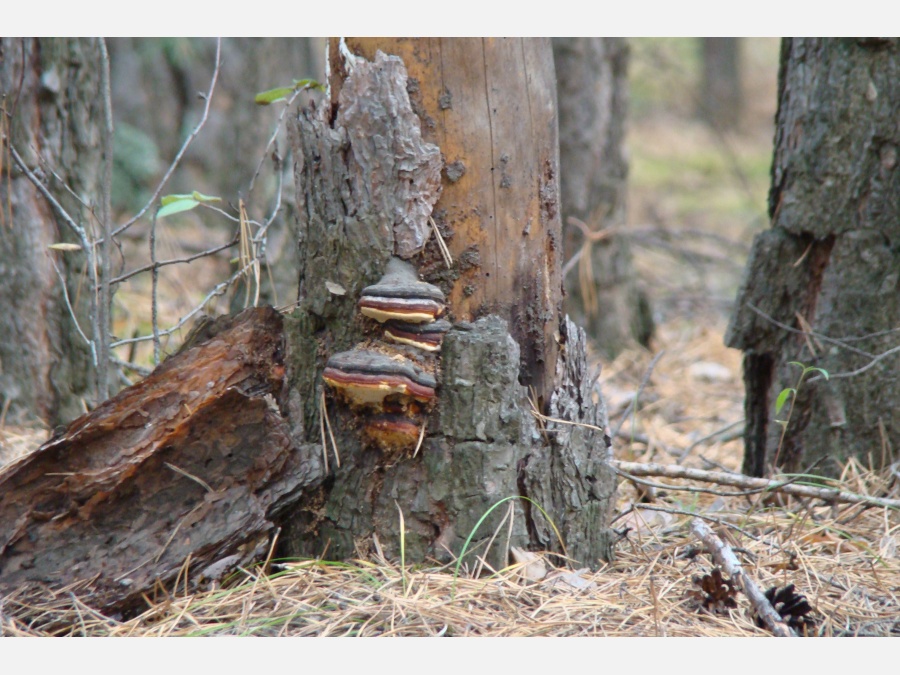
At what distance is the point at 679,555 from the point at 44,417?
2662 millimetres

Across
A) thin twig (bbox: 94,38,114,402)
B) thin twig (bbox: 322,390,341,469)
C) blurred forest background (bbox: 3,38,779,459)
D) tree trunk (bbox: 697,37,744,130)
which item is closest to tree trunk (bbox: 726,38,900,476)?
blurred forest background (bbox: 3,38,779,459)

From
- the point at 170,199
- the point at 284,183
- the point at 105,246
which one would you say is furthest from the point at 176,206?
the point at 284,183

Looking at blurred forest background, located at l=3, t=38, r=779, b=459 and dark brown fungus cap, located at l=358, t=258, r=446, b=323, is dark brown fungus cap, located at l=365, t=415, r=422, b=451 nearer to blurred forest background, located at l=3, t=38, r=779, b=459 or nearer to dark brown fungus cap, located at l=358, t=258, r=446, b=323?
dark brown fungus cap, located at l=358, t=258, r=446, b=323

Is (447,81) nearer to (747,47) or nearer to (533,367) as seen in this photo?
(533,367)

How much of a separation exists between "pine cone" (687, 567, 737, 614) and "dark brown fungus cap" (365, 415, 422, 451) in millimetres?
799

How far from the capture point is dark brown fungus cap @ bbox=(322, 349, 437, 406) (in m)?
1.79

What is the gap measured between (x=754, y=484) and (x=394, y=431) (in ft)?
4.03

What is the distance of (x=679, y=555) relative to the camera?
217 cm

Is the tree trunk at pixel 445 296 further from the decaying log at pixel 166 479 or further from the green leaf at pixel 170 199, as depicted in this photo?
the green leaf at pixel 170 199

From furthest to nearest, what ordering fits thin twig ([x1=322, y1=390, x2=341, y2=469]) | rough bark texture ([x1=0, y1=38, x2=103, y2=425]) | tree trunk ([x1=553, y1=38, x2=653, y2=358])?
tree trunk ([x1=553, y1=38, x2=653, y2=358]) → rough bark texture ([x1=0, y1=38, x2=103, y2=425]) → thin twig ([x1=322, y1=390, x2=341, y2=469])

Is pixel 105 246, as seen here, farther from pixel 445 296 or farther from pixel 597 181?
pixel 597 181

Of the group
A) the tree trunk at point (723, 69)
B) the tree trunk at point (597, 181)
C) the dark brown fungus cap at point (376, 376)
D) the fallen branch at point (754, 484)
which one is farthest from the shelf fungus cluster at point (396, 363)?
the tree trunk at point (723, 69)

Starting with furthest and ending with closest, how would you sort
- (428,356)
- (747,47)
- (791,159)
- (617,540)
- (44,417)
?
(747,47) → (44,417) → (791,159) → (617,540) → (428,356)

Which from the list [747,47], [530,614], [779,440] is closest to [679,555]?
[530,614]
